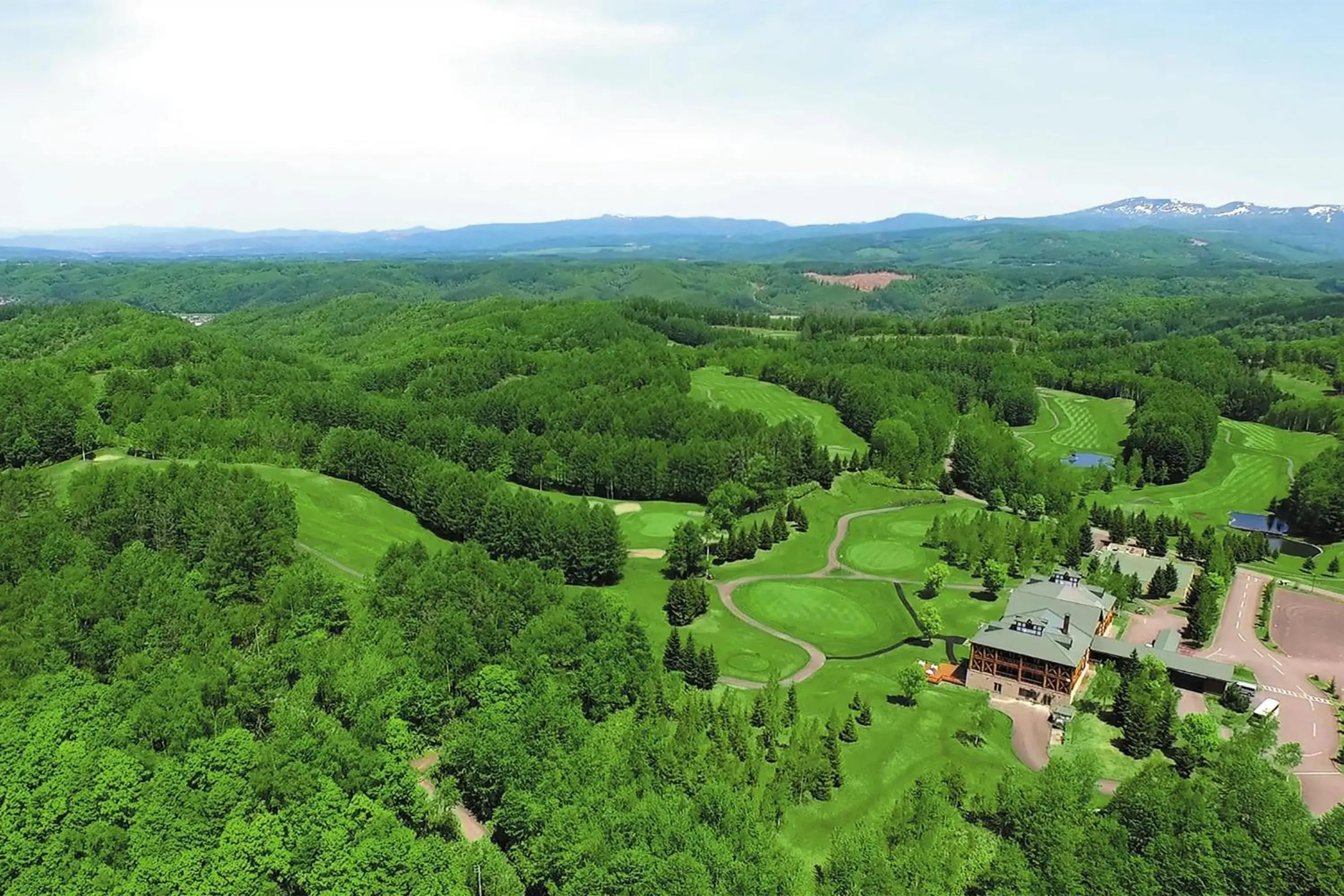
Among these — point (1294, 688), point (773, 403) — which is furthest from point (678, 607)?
point (773, 403)

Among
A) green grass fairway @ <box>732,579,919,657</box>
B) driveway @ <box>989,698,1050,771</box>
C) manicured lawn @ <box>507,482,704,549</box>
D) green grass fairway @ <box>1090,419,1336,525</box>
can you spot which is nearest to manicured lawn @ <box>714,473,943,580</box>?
green grass fairway @ <box>732,579,919,657</box>

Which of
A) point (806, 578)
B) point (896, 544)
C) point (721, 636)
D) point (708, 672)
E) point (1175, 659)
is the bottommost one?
point (896, 544)

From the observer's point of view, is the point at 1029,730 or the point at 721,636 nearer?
the point at 1029,730

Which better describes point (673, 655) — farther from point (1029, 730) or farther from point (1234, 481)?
point (1234, 481)

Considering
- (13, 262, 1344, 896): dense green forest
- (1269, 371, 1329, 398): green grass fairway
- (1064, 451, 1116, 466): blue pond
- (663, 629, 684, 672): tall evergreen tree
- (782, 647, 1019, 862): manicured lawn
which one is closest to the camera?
(13, 262, 1344, 896): dense green forest

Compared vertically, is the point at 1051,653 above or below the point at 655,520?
above

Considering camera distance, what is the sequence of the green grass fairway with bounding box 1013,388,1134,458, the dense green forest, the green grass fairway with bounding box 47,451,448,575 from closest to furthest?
the dense green forest < the green grass fairway with bounding box 47,451,448,575 < the green grass fairway with bounding box 1013,388,1134,458

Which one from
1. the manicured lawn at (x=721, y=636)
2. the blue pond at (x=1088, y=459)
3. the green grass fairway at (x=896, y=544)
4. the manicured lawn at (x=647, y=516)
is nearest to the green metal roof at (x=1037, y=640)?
the manicured lawn at (x=721, y=636)

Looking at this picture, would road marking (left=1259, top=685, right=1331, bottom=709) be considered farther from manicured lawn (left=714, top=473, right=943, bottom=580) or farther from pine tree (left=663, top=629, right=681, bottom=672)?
pine tree (left=663, top=629, right=681, bottom=672)
